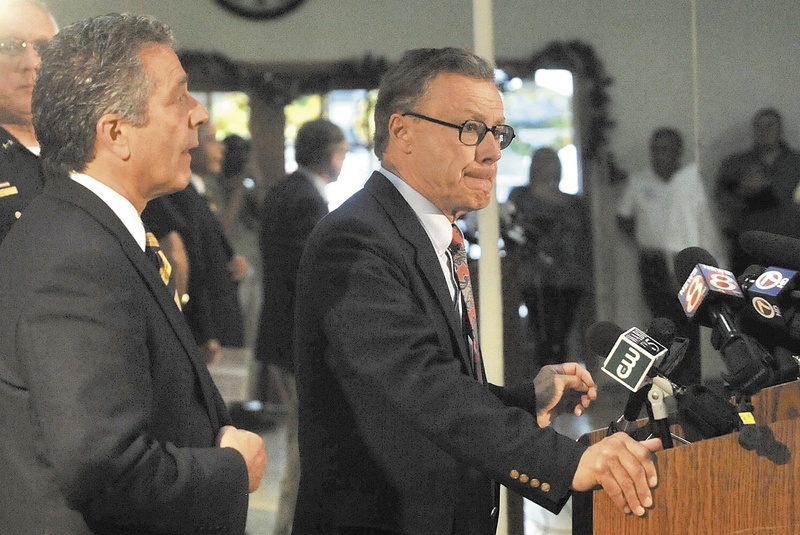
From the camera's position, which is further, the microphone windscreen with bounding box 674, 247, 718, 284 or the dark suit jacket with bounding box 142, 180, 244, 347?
the dark suit jacket with bounding box 142, 180, 244, 347

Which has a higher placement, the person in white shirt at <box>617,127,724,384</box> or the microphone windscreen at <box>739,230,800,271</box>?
the microphone windscreen at <box>739,230,800,271</box>

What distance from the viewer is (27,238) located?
1215 mm

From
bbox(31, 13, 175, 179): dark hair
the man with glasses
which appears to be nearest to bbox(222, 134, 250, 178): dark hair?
the man with glasses

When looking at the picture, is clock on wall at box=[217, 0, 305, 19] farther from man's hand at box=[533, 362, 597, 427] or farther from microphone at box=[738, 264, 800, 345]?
microphone at box=[738, 264, 800, 345]

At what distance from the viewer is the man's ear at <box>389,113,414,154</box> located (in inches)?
73.9

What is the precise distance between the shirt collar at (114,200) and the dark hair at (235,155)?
3009mm

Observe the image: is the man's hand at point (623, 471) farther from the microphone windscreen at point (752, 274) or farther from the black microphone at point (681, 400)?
the microphone windscreen at point (752, 274)

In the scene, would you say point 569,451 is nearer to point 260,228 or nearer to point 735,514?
point 735,514

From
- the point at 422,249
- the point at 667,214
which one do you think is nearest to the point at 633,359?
the point at 422,249

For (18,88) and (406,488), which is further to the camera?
(18,88)

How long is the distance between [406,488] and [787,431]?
616mm

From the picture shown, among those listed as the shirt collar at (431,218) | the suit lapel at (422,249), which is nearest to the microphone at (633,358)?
the suit lapel at (422,249)

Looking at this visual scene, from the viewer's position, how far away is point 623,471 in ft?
4.36

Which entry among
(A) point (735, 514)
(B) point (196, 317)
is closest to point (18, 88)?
(A) point (735, 514)
